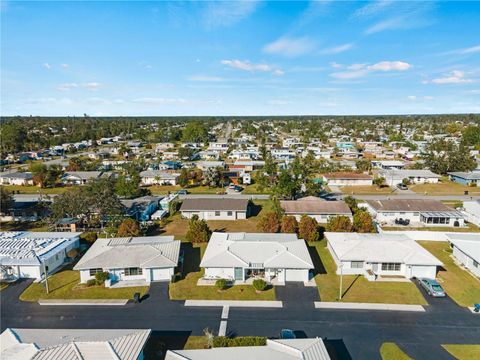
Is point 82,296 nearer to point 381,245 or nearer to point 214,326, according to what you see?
point 214,326

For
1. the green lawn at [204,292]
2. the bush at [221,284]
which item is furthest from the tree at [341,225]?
the bush at [221,284]

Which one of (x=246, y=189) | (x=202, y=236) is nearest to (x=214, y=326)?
(x=202, y=236)

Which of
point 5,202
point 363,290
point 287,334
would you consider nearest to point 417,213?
point 363,290

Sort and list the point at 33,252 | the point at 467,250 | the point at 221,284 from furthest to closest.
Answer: the point at 467,250
the point at 33,252
the point at 221,284

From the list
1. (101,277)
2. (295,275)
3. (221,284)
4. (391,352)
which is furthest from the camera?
(295,275)

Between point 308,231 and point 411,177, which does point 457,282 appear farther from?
point 411,177

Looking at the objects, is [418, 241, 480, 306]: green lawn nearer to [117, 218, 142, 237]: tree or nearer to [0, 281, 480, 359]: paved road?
[0, 281, 480, 359]: paved road

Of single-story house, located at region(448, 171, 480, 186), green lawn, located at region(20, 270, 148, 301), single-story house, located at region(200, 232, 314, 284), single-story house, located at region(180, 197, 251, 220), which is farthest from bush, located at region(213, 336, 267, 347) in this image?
single-story house, located at region(448, 171, 480, 186)
